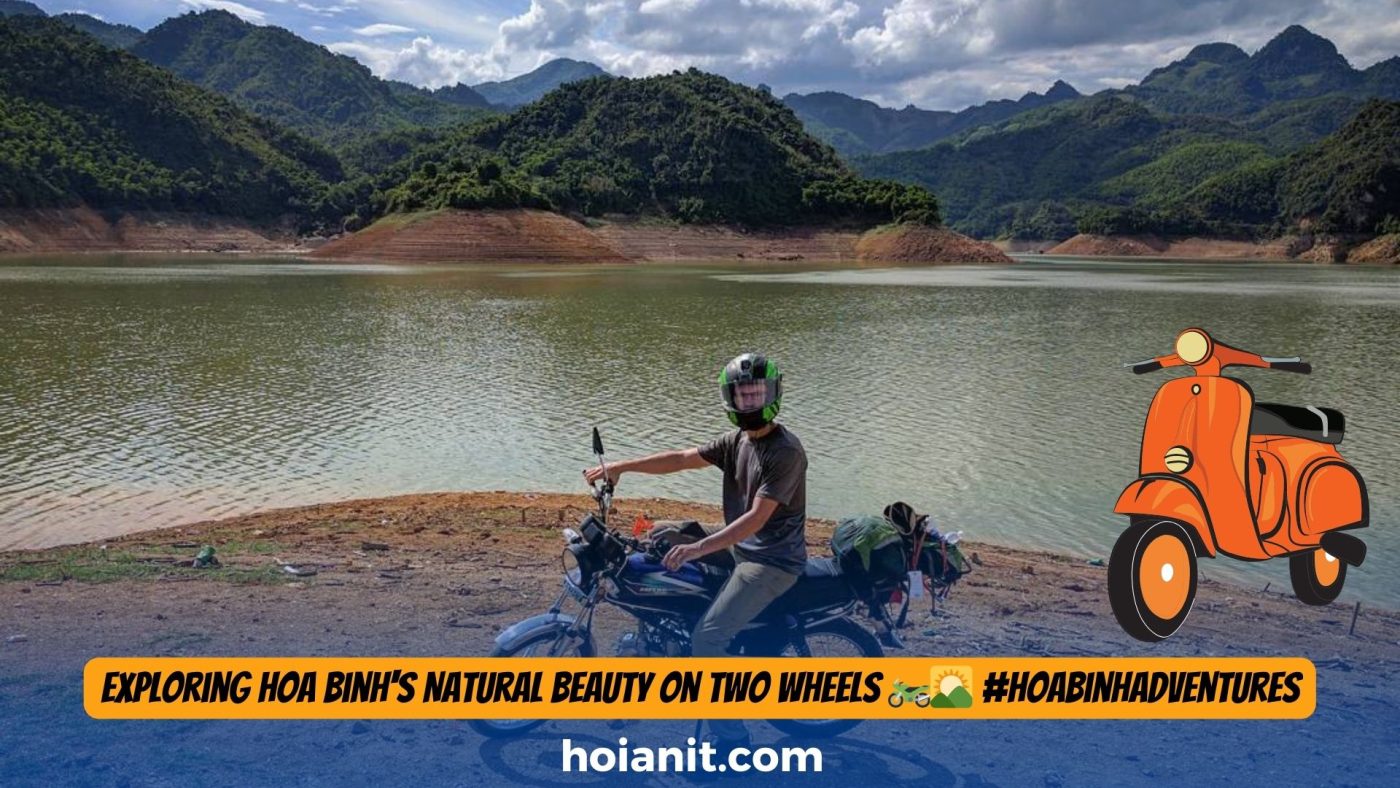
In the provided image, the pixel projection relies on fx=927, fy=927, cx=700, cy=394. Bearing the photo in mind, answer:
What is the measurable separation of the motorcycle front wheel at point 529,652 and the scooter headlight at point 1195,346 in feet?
11.8

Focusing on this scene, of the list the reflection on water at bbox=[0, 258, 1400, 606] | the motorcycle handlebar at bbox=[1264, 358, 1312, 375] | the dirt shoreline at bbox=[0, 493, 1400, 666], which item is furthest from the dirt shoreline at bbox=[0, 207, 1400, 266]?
the motorcycle handlebar at bbox=[1264, 358, 1312, 375]

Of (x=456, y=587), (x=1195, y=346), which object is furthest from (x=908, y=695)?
(x=456, y=587)

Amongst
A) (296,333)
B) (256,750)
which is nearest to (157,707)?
(256,750)

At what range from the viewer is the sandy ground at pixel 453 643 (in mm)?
4711

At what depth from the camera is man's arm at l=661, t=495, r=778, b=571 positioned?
4.67 m

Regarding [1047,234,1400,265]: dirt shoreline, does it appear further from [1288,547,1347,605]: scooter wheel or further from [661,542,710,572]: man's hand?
[661,542,710,572]: man's hand

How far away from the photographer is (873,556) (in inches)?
197

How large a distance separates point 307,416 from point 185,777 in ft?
44.4

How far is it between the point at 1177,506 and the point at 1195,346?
3.18 feet

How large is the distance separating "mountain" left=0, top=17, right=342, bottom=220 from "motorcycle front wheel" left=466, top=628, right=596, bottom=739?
12367cm

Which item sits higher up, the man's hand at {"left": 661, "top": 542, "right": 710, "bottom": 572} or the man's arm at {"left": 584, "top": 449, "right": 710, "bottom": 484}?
the man's arm at {"left": 584, "top": 449, "right": 710, "bottom": 484}

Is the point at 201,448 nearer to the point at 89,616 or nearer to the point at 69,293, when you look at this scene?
the point at 89,616

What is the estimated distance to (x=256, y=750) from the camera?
4816mm

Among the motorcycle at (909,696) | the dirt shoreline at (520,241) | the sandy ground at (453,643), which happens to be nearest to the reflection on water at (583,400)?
the sandy ground at (453,643)
